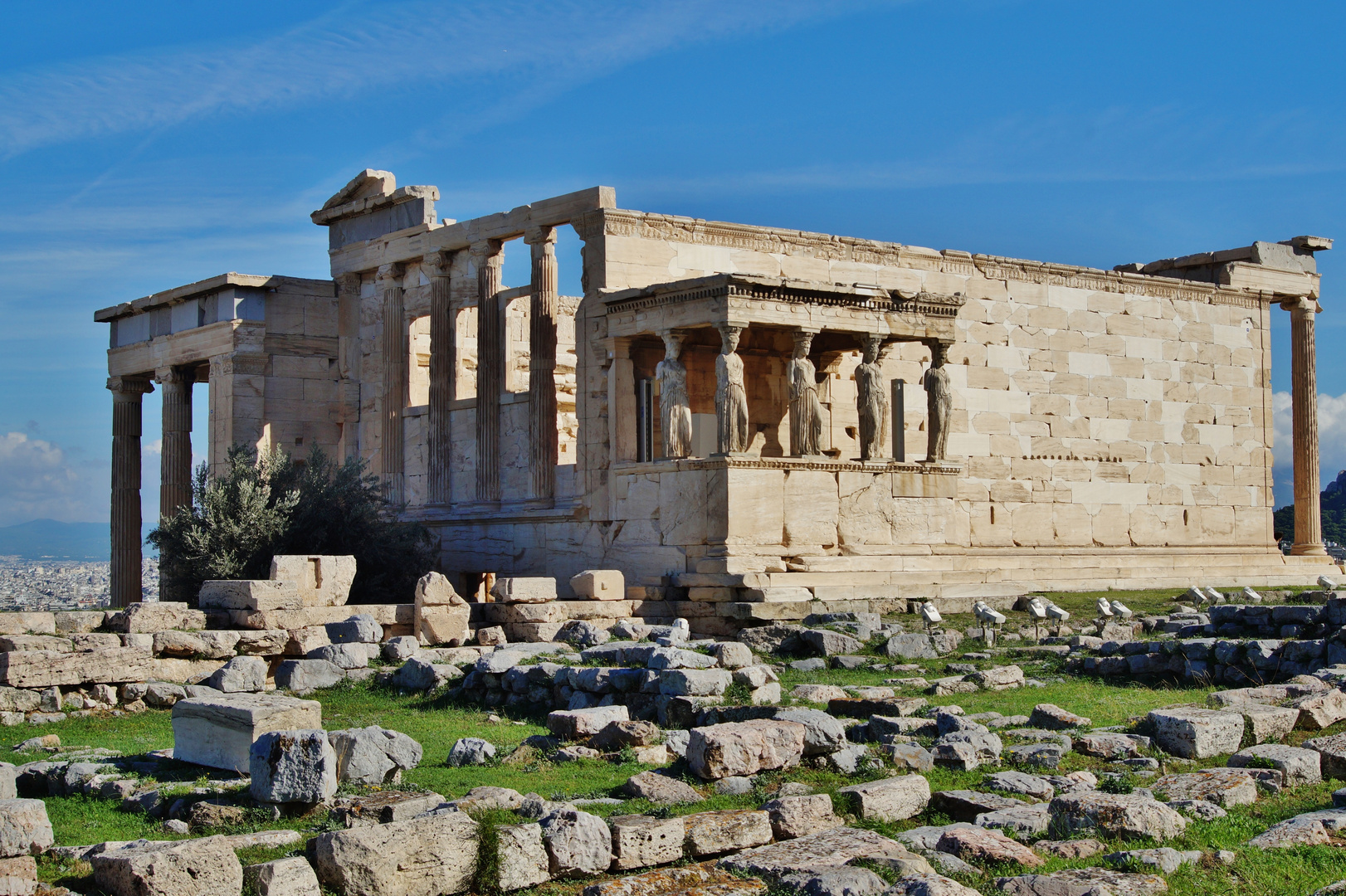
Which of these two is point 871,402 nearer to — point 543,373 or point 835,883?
point 543,373

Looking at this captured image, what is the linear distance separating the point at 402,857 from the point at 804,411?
1289 centimetres

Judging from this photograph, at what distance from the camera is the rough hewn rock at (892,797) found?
7816 millimetres

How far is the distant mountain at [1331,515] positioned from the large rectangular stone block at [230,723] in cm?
3156

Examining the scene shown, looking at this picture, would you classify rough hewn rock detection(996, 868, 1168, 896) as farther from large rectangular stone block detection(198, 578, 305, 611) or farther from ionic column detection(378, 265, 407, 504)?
ionic column detection(378, 265, 407, 504)

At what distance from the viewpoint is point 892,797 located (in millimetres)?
7926

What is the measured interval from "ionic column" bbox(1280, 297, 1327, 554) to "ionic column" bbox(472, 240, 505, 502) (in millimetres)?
14810

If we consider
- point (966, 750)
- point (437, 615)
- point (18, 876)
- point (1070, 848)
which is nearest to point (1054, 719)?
point (966, 750)

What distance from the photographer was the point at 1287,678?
13.6 meters

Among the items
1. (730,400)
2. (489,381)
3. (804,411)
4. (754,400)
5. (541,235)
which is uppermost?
(541,235)

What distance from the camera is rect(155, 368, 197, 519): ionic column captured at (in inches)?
989

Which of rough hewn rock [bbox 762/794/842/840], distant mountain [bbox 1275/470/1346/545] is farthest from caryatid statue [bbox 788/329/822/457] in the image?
distant mountain [bbox 1275/470/1346/545]

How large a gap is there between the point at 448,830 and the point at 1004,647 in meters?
10.1

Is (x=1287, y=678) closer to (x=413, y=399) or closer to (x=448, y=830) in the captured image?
(x=448, y=830)

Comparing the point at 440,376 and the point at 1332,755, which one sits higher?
the point at 440,376
